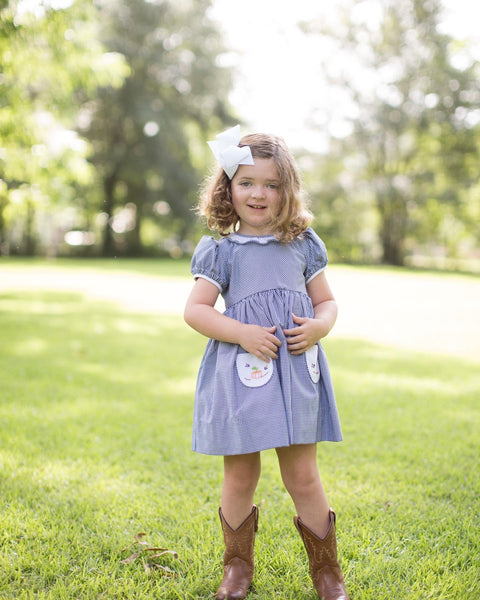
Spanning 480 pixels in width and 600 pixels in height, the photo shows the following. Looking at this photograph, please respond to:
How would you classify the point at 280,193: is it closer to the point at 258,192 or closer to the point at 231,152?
the point at 258,192

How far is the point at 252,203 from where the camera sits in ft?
6.17

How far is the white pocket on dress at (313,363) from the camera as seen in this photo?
1.81m

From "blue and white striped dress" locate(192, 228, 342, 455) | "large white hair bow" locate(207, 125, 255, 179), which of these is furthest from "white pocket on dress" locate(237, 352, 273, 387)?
"large white hair bow" locate(207, 125, 255, 179)

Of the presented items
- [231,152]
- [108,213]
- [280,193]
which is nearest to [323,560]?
[280,193]

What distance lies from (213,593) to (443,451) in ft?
5.47

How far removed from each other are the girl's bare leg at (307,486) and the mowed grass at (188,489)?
232mm

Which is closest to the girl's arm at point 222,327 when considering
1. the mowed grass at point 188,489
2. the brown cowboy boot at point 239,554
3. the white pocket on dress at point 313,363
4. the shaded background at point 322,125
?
the white pocket on dress at point 313,363

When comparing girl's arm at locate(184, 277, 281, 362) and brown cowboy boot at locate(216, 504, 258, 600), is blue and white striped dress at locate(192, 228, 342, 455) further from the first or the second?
brown cowboy boot at locate(216, 504, 258, 600)

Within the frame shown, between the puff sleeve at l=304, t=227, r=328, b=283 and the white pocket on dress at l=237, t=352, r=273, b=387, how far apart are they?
1.22ft

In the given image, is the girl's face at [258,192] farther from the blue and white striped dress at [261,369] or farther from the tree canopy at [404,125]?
the tree canopy at [404,125]

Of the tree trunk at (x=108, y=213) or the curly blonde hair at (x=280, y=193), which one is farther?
the tree trunk at (x=108, y=213)

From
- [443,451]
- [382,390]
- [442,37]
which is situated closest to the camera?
[443,451]

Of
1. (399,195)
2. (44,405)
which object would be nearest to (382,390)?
(44,405)

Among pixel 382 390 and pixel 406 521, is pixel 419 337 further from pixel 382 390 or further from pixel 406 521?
pixel 406 521
